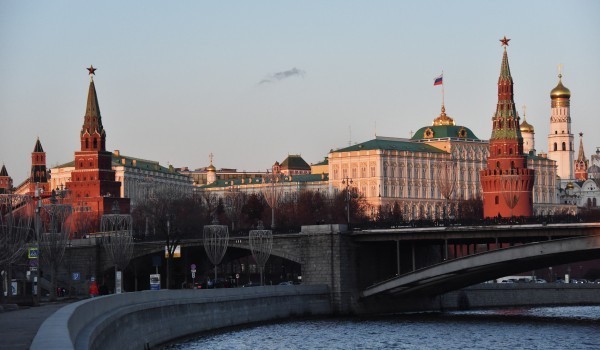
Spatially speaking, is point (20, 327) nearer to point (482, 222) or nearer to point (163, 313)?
point (163, 313)

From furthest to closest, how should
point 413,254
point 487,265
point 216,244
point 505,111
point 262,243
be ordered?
point 505,111, point 216,244, point 262,243, point 413,254, point 487,265

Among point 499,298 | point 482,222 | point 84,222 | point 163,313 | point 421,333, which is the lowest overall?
point 421,333

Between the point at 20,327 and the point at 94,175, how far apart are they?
15125 centimetres

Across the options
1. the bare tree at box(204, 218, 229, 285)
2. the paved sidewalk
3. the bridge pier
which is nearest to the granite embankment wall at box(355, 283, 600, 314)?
the bridge pier

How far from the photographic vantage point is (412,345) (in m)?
69.8

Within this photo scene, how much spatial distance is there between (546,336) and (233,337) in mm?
14863

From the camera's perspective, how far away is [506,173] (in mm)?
180375

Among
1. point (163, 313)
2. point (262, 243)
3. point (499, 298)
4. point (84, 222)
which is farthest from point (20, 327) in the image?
point (84, 222)

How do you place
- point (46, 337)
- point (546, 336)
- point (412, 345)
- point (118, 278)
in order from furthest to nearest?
1. point (118, 278)
2. point (546, 336)
3. point (412, 345)
4. point (46, 337)

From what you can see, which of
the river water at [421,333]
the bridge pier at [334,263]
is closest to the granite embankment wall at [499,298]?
the bridge pier at [334,263]

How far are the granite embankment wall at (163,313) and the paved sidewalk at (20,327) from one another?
0.79 metres

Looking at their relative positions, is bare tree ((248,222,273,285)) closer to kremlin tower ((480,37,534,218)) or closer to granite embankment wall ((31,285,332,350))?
granite embankment wall ((31,285,332,350))

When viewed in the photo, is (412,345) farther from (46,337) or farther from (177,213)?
(177,213)

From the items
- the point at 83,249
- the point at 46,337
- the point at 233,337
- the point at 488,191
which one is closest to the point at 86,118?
the point at 488,191
